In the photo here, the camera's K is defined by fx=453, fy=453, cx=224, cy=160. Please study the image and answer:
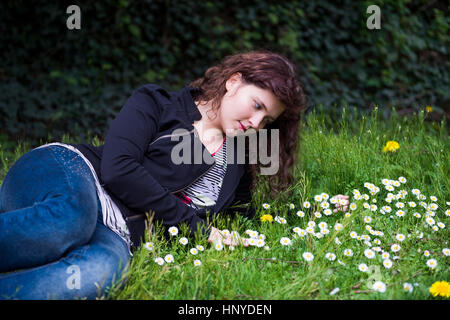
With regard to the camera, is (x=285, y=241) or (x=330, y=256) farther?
(x=285, y=241)

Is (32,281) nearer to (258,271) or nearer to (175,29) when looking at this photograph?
(258,271)

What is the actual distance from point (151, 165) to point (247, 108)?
52 cm

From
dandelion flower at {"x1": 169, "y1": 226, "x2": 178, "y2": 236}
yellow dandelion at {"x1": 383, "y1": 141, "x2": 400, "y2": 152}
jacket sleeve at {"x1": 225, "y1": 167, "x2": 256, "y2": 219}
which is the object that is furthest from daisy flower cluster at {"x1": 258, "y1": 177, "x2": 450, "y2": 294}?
dandelion flower at {"x1": 169, "y1": 226, "x2": 178, "y2": 236}

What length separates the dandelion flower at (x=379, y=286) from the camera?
167 cm

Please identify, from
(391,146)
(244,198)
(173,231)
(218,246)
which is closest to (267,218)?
(244,198)

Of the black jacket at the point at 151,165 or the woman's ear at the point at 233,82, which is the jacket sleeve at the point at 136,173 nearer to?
the black jacket at the point at 151,165

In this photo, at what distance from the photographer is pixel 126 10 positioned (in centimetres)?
531

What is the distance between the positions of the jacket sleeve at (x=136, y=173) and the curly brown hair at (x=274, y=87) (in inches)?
15.6

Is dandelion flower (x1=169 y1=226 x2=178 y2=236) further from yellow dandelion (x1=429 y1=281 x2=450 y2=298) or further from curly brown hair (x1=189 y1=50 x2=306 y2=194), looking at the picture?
yellow dandelion (x1=429 y1=281 x2=450 y2=298)

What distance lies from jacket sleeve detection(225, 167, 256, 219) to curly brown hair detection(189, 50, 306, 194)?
0.11 ft

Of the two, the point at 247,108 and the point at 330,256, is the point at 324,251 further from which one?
the point at 247,108

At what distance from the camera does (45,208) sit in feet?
5.41

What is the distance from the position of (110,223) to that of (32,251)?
1.38ft
